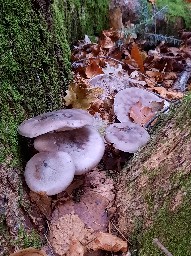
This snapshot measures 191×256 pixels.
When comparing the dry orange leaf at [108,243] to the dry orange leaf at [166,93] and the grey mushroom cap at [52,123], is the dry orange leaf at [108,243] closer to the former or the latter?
the grey mushroom cap at [52,123]

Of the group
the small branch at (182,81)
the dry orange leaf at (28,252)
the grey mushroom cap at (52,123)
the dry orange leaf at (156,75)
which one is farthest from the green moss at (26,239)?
the dry orange leaf at (156,75)

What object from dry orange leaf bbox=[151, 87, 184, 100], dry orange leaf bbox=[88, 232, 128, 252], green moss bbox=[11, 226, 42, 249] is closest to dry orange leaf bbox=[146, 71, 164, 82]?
dry orange leaf bbox=[151, 87, 184, 100]

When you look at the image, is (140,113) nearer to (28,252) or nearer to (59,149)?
(59,149)

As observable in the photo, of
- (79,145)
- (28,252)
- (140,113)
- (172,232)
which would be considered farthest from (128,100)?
(28,252)

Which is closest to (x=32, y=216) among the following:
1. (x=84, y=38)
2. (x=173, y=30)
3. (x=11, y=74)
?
(x=11, y=74)

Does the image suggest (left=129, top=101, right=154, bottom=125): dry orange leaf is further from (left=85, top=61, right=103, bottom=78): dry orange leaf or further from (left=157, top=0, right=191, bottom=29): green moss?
(left=157, top=0, right=191, bottom=29): green moss

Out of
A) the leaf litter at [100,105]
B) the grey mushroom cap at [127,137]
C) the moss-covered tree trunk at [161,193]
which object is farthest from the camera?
the grey mushroom cap at [127,137]
